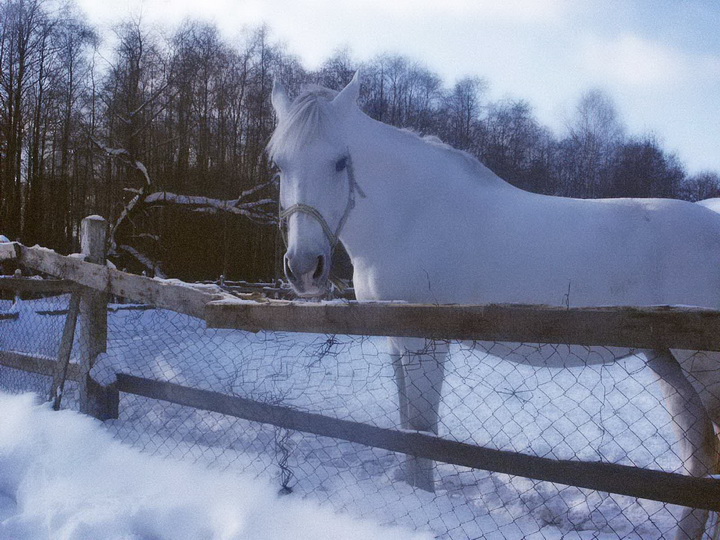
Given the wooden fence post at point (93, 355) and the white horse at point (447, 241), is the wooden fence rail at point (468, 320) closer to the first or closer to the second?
the white horse at point (447, 241)

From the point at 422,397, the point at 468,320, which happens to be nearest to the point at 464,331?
the point at 468,320

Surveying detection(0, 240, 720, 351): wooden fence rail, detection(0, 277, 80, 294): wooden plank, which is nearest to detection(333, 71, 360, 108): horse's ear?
detection(0, 240, 720, 351): wooden fence rail

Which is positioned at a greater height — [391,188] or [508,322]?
[391,188]

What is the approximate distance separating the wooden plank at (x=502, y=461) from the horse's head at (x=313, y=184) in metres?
0.71

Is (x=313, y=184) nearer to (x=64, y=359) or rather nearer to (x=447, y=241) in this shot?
(x=447, y=241)

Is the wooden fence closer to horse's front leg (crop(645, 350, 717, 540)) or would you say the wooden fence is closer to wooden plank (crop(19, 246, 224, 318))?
wooden plank (crop(19, 246, 224, 318))

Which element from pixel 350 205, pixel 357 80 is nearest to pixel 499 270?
pixel 350 205

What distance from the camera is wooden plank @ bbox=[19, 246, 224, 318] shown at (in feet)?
9.01

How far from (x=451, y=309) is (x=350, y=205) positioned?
1313mm

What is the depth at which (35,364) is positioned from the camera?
432 centimetres

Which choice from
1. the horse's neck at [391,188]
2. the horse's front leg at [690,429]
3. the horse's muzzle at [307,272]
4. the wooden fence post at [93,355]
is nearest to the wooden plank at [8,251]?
the wooden fence post at [93,355]

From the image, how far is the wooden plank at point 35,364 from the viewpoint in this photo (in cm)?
380

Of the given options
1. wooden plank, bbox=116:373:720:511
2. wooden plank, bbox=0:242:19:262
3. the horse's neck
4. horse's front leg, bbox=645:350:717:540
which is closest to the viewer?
wooden plank, bbox=116:373:720:511

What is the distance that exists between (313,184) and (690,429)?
2574 mm
